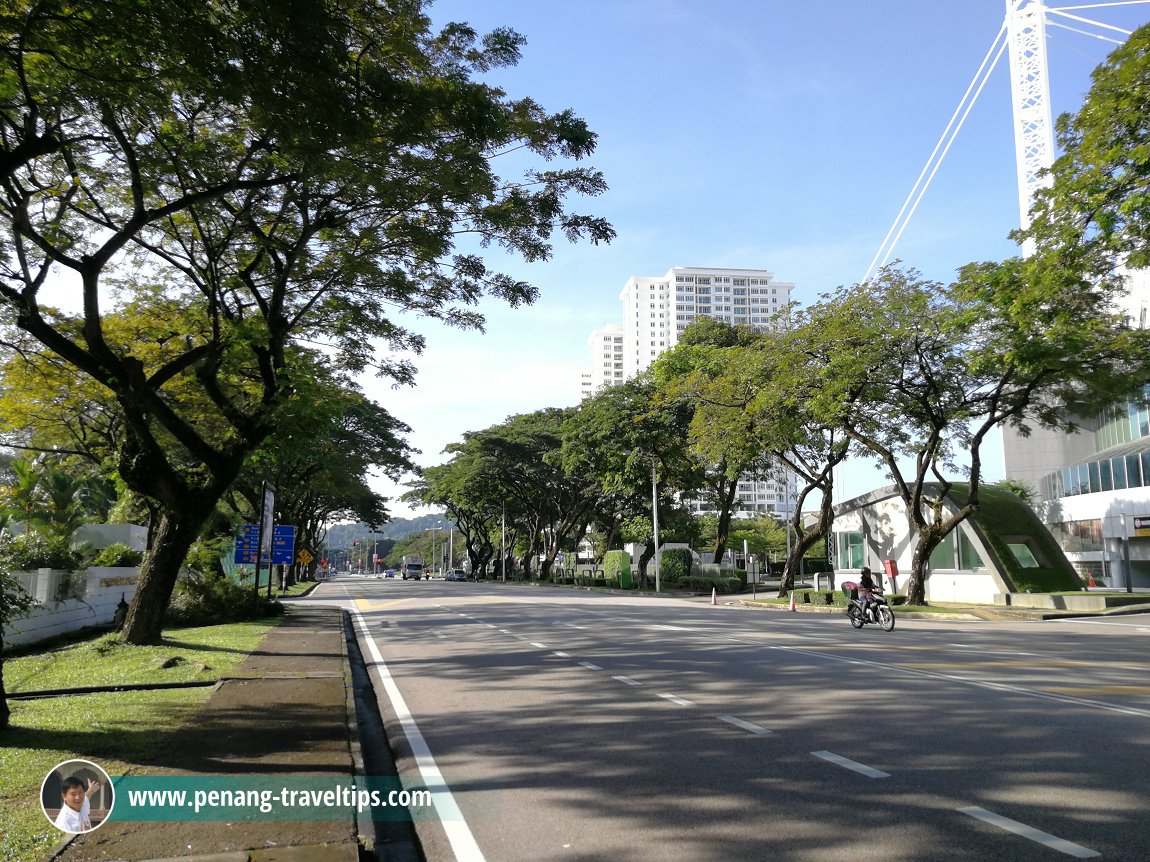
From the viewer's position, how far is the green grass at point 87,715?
5.15 metres

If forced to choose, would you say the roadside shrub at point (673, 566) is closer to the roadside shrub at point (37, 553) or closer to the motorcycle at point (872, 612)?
the motorcycle at point (872, 612)

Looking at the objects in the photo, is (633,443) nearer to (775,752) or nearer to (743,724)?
(743,724)

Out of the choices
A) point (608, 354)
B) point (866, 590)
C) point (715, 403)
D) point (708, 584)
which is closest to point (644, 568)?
point (708, 584)

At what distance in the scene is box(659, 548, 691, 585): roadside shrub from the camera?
2124 inches

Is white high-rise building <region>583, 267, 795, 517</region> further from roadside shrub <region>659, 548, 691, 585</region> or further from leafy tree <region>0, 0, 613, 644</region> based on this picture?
leafy tree <region>0, 0, 613, 644</region>

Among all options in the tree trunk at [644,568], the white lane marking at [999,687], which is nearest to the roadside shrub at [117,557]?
the white lane marking at [999,687]

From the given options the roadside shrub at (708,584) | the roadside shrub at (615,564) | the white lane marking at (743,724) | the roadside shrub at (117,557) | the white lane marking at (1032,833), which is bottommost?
the roadside shrub at (708,584)

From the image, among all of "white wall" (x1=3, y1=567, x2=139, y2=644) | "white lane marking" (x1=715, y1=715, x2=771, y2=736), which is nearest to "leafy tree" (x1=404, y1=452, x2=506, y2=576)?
"white wall" (x1=3, y1=567, x2=139, y2=644)

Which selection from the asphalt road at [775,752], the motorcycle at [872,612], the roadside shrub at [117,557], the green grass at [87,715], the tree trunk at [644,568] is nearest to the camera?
the asphalt road at [775,752]

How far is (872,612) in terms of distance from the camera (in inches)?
754

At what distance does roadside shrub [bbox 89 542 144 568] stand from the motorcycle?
18.2 meters

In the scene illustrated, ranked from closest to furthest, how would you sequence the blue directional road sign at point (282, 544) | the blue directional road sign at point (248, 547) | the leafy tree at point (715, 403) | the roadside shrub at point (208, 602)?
the roadside shrub at point (208, 602), the blue directional road sign at point (248, 547), the blue directional road sign at point (282, 544), the leafy tree at point (715, 403)

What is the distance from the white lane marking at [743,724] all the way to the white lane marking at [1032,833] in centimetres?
240

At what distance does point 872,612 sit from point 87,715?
53.6ft
